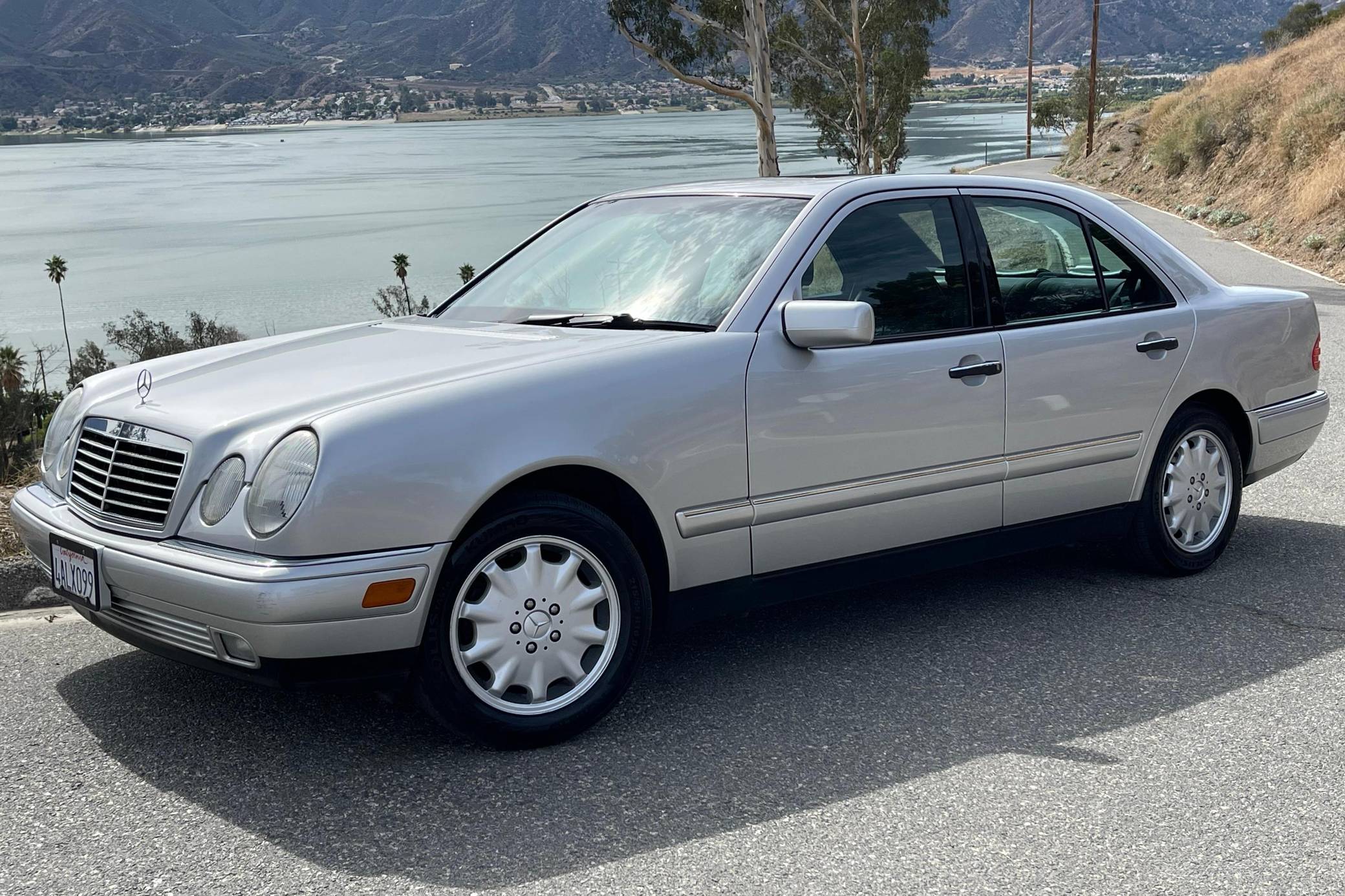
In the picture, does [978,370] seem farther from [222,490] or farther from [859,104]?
[859,104]

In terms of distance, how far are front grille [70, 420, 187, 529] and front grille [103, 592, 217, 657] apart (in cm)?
22

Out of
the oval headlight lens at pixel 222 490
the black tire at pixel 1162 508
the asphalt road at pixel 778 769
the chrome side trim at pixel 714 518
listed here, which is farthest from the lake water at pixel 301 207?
the oval headlight lens at pixel 222 490

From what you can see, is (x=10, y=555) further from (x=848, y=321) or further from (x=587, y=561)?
(x=848, y=321)

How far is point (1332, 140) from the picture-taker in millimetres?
25328

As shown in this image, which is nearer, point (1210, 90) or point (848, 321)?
point (848, 321)

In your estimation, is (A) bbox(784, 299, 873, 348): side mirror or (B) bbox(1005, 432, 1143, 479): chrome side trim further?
(B) bbox(1005, 432, 1143, 479): chrome side trim

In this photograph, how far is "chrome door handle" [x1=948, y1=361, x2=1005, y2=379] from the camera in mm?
4578

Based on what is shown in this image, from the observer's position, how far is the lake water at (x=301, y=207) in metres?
46.1

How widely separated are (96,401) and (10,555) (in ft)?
5.42

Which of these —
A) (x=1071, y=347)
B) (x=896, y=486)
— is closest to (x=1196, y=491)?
(x=1071, y=347)

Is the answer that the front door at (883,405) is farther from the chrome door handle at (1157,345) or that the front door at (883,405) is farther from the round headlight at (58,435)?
the round headlight at (58,435)

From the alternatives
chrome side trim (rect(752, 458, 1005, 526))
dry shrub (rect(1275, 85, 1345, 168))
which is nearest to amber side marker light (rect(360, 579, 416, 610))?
chrome side trim (rect(752, 458, 1005, 526))

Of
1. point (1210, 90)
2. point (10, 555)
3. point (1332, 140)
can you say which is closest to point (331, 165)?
point (1210, 90)

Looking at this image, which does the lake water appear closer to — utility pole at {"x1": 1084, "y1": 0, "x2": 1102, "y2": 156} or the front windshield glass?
utility pole at {"x1": 1084, "y1": 0, "x2": 1102, "y2": 156}
